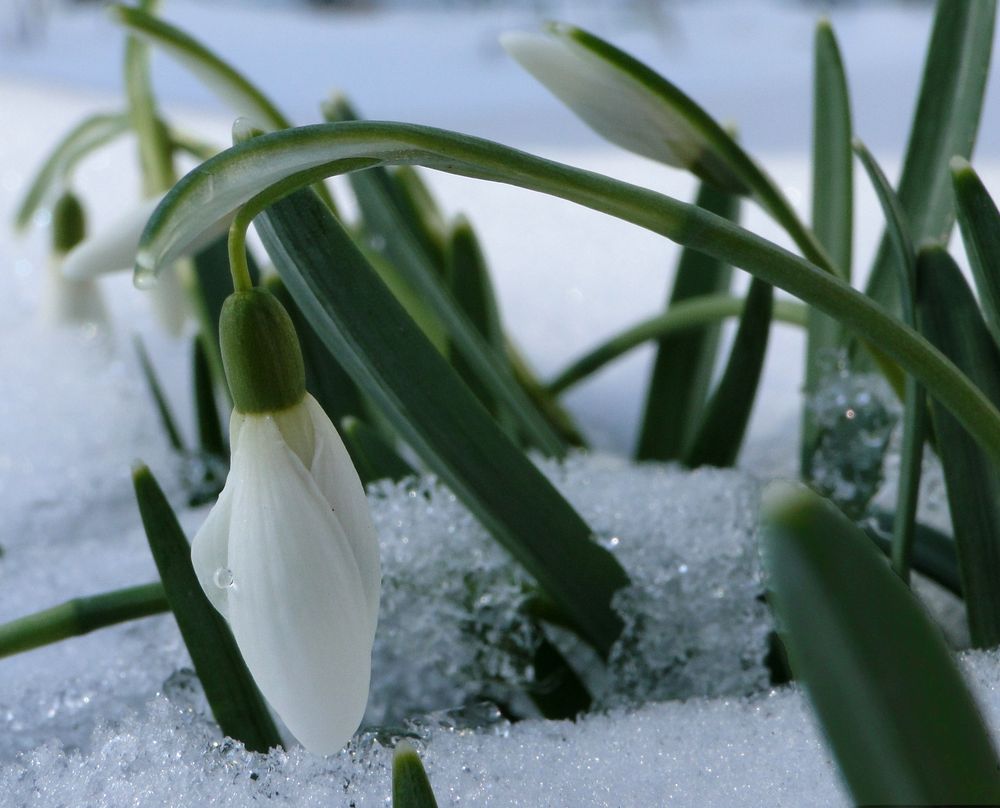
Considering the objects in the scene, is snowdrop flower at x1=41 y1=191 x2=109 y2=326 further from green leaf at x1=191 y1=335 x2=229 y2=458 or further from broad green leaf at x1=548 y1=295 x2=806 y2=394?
broad green leaf at x1=548 y1=295 x2=806 y2=394

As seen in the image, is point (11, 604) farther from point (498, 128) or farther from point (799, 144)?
point (498, 128)

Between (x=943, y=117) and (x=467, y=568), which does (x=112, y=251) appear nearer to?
(x=467, y=568)

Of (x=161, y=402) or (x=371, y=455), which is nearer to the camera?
(x=371, y=455)

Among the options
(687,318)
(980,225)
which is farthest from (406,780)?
(687,318)

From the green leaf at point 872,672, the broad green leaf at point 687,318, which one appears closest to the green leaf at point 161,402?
the broad green leaf at point 687,318

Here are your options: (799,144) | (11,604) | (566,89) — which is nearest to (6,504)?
(11,604)

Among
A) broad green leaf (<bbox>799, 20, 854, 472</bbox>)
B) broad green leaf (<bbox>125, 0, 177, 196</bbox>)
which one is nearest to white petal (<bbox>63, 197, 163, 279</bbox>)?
broad green leaf (<bbox>125, 0, 177, 196</bbox>)
